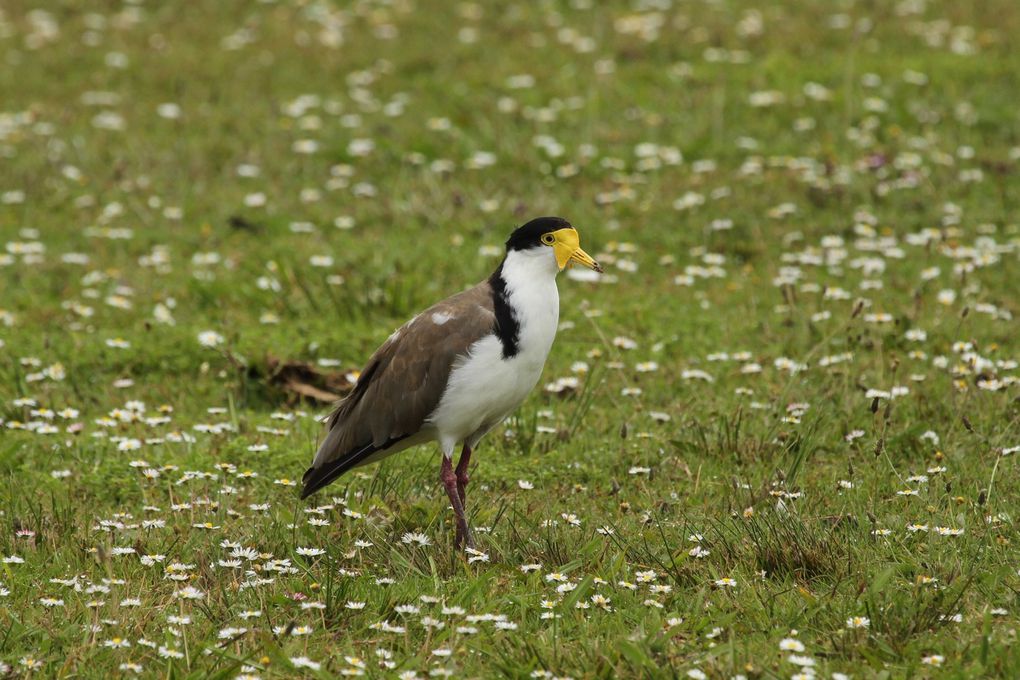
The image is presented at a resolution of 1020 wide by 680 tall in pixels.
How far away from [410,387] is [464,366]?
29 cm

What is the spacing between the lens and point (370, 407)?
6.08 m

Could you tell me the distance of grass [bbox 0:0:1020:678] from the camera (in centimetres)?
494

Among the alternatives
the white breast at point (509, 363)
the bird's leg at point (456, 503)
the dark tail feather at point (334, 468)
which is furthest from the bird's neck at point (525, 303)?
the dark tail feather at point (334, 468)

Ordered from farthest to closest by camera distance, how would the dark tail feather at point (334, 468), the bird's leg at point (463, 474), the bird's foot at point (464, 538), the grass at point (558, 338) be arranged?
the bird's leg at point (463, 474) < the dark tail feather at point (334, 468) < the bird's foot at point (464, 538) < the grass at point (558, 338)

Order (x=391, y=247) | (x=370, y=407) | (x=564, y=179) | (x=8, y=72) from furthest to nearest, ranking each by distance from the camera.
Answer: (x=8, y=72), (x=564, y=179), (x=391, y=247), (x=370, y=407)

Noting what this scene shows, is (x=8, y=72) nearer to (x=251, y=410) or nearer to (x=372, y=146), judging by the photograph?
(x=372, y=146)

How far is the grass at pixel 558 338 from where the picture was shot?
4.94 m

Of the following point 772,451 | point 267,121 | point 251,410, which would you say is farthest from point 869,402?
point 267,121

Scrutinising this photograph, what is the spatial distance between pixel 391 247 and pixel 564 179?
1996 millimetres

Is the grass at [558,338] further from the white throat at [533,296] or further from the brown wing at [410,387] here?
the white throat at [533,296]

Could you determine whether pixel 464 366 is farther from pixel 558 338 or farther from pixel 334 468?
pixel 558 338

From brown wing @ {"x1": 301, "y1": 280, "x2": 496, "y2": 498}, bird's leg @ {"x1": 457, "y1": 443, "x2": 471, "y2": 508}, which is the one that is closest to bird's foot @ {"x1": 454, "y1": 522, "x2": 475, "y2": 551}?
bird's leg @ {"x1": 457, "y1": 443, "x2": 471, "y2": 508}

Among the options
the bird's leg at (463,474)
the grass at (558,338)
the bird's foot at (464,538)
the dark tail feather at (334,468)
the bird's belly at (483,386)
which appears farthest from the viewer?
the bird's leg at (463,474)

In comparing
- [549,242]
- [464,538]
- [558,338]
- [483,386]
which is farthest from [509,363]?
[558,338]
